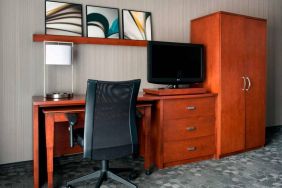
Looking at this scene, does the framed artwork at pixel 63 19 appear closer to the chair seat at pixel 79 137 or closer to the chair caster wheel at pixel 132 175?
the chair seat at pixel 79 137

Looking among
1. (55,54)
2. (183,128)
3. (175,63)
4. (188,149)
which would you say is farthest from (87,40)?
(188,149)

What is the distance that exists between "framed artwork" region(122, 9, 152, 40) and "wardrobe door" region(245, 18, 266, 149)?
124 cm

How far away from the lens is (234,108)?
3363 mm

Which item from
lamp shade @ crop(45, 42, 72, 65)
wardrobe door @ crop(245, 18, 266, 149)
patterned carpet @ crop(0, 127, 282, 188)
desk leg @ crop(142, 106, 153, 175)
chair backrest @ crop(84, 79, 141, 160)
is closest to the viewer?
chair backrest @ crop(84, 79, 141, 160)

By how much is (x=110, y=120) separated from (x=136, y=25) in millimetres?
1601

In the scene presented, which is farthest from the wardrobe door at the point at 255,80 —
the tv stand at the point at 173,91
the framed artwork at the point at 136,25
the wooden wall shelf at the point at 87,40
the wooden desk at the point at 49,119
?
the wooden desk at the point at 49,119

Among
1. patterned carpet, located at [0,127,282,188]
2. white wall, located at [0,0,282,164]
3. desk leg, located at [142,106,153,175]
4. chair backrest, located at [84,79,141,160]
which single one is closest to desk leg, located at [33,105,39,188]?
patterned carpet, located at [0,127,282,188]

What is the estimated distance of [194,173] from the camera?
2773 millimetres

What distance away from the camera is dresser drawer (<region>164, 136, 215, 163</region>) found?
9.65 ft

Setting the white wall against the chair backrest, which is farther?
the white wall

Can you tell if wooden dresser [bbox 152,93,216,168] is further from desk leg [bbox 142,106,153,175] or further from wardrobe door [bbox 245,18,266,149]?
wardrobe door [bbox 245,18,266,149]

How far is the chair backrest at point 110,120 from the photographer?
211cm

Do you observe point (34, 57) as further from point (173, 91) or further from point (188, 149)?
point (188, 149)

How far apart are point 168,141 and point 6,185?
1622 millimetres
